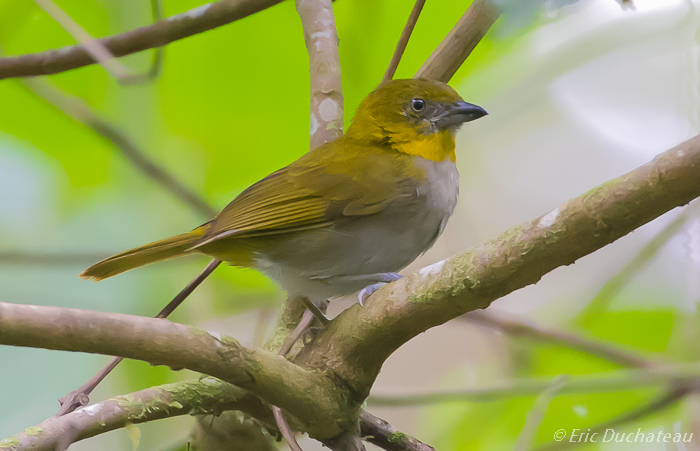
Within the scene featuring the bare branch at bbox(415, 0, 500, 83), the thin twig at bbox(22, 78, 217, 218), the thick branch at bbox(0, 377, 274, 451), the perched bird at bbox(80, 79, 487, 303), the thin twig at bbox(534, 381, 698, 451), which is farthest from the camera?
the thin twig at bbox(22, 78, 217, 218)

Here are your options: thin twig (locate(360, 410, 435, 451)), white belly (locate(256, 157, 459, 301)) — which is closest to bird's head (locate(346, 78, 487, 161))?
white belly (locate(256, 157, 459, 301))

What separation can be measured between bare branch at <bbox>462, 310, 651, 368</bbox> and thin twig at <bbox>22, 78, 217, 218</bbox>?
108 centimetres

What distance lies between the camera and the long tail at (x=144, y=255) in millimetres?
1548

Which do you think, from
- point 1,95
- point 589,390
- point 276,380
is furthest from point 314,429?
point 1,95

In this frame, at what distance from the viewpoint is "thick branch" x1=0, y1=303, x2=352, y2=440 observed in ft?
2.47

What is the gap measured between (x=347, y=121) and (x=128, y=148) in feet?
2.80

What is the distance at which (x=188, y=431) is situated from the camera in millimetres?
1779

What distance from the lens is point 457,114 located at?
67.5 inches

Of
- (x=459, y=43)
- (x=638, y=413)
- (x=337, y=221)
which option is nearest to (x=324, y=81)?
(x=459, y=43)

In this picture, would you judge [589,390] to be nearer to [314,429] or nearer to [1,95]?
[314,429]

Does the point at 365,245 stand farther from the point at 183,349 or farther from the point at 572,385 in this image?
the point at 572,385

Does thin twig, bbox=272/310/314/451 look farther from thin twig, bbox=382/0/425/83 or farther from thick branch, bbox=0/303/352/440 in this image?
thin twig, bbox=382/0/425/83

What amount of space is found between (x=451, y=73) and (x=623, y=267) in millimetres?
866

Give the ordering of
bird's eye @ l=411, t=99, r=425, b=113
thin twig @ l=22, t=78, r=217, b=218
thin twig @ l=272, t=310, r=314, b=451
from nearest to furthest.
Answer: thin twig @ l=272, t=310, r=314, b=451, bird's eye @ l=411, t=99, r=425, b=113, thin twig @ l=22, t=78, r=217, b=218
